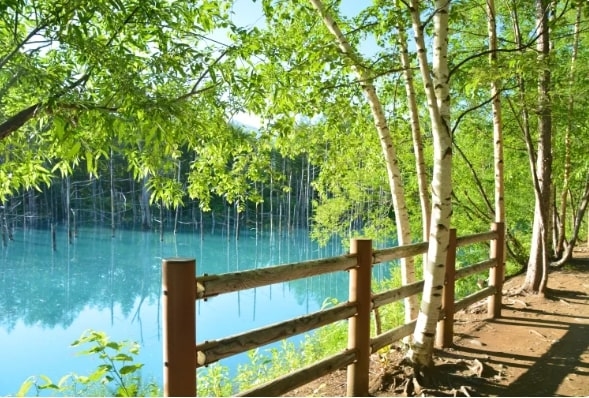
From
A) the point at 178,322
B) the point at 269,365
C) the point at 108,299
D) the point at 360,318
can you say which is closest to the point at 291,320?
the point at 360,318

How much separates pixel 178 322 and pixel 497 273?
501 centimetres

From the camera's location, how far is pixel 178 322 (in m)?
2.39

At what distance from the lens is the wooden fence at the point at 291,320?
2.40 meters

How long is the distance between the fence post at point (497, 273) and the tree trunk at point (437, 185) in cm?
253

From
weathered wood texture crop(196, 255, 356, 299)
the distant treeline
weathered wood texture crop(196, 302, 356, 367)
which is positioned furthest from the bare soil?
the distant treeline

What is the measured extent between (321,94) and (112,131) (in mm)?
3110

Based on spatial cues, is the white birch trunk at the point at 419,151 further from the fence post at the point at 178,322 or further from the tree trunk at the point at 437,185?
the fence post at the point at 178,322

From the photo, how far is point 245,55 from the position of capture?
14.3 ft

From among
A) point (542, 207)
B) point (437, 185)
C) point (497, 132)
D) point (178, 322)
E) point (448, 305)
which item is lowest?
point (448, 305)

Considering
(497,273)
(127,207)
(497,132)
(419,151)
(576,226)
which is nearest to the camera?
(419,151)

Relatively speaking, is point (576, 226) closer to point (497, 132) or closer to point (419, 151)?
point (497, 132)

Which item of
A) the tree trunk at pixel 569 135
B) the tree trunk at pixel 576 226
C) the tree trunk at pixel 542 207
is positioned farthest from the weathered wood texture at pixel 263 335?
the tree trunk at pixel 576 226

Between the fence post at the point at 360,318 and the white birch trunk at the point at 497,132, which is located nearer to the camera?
the fence post at the point at 360,318

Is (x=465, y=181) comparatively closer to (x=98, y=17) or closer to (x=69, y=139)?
(x=98, y=17)
